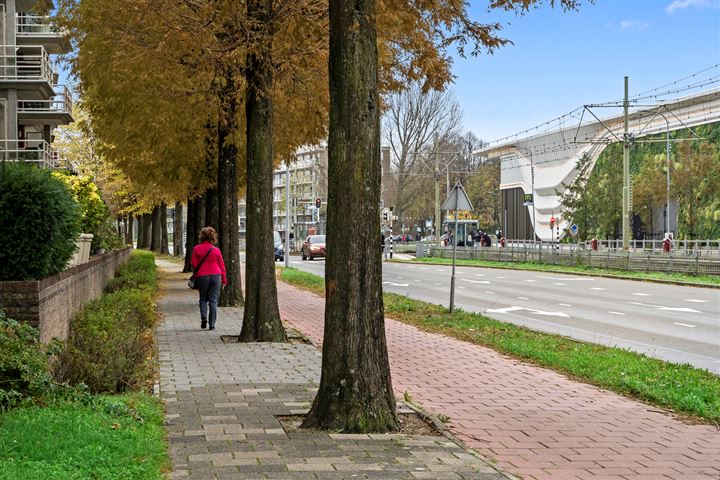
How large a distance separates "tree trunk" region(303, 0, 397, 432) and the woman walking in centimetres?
871

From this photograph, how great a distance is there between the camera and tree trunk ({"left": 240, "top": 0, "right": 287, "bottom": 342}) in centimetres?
1446

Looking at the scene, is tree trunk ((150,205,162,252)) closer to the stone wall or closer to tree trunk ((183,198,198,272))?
tree trunk ((183,198,198,272))

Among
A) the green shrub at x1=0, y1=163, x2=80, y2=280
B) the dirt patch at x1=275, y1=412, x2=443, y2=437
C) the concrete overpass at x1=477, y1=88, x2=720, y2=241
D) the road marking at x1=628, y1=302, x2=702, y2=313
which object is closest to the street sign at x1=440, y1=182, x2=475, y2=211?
the road marking at x1=628, y1=302, x2=702, y2=313

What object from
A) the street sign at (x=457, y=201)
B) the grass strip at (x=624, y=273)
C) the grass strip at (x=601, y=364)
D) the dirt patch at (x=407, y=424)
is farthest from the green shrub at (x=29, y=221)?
the grass strip at (x=624, y=273)

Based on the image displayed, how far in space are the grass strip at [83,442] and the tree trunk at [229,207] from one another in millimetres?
13356

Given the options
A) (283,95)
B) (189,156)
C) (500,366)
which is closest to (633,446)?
(500,366)

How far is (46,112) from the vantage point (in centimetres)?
4888

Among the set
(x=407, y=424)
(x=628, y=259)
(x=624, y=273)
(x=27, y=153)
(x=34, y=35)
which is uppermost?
(x=34, y=35)

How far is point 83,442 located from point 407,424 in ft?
8.84

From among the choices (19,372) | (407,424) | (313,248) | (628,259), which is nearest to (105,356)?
(19,372)

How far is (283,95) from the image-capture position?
17.8 metres

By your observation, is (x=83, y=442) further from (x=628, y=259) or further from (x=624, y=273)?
(x=628, y=259)

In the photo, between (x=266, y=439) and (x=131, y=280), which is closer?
(x=266, y=439)

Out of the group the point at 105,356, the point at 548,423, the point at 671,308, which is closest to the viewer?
the point at 548,423
